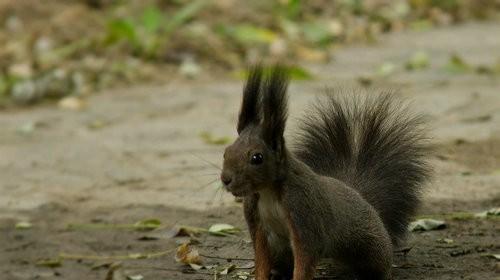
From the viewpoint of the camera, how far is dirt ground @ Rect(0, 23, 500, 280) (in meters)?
3.97

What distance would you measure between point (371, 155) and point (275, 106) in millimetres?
848

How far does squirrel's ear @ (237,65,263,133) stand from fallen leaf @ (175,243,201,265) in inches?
32.2

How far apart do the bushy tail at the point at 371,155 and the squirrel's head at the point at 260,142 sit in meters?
0.66

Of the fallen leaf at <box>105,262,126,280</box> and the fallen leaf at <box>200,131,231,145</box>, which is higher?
the fallen leaf at <box>105,262,126,280</box>

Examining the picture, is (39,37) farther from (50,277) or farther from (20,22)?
(50,277)

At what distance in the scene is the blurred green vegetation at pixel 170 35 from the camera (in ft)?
27.6

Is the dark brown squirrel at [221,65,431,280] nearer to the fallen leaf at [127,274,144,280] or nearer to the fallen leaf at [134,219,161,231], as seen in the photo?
the fallen leaf at [127,274,144,280]

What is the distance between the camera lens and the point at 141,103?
772cm

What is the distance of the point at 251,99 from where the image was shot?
310 cm

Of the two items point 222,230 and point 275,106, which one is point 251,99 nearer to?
point 275,106

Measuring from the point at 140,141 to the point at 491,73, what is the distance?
2.71m

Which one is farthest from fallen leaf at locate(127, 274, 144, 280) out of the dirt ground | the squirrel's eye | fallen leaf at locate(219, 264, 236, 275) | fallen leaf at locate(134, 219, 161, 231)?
the squirrel's eye

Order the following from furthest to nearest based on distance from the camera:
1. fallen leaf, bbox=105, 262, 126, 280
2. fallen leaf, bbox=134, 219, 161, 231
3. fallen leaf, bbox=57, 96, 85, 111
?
fallen leaf, bbox=57, 96, 85, 111, fallen leaf, bbox=134, 219, 161, 231, fallen leaf, bbox=105, 262, 126, 280

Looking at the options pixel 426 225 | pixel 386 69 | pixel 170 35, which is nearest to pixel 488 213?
pixel 426 225
